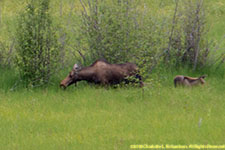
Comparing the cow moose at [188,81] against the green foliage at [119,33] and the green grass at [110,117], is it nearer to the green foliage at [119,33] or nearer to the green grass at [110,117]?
the green grass at [110,117]

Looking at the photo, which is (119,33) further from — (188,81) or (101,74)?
(188,81)

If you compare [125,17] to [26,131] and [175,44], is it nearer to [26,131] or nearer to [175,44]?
[175,44]

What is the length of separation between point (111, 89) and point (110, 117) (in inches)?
108

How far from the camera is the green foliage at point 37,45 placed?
41.9 feet

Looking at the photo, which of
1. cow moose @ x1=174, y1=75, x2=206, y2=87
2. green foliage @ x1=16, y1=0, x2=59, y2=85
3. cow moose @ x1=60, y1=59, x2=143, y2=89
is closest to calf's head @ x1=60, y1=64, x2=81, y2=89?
cow moose @ x1=60, y1=59, x2=143, y2=89

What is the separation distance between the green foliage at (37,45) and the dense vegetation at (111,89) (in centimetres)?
3

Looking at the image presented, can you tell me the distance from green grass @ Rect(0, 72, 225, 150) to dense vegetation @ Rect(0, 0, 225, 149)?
0.02 metres

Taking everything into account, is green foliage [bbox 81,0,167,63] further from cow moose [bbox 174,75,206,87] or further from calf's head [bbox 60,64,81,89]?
calf's head [bbox 60,64,81,89]

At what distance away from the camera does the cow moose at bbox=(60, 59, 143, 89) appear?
1226cm

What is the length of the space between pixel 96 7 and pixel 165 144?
25.2 feet

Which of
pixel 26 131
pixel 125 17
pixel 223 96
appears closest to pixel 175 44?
pixel 125 17

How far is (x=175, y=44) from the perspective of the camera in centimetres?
1538

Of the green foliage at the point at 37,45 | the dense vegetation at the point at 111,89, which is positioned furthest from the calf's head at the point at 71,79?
the green foliage at the point at 37,45

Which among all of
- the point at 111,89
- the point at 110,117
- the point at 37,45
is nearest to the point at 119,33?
the point at 111,89
